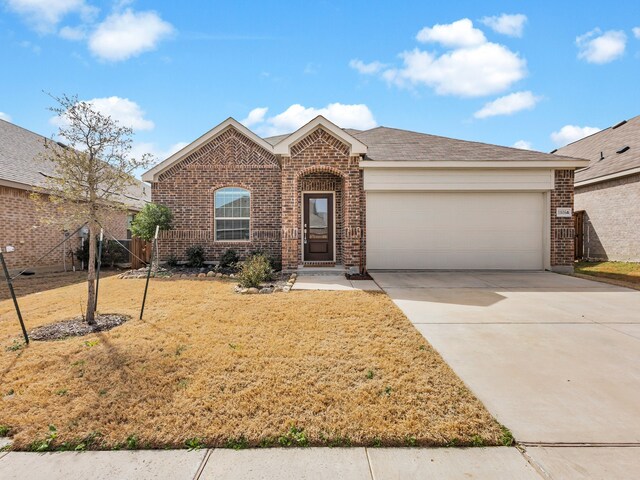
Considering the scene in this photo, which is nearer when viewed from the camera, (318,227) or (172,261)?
(318,227)

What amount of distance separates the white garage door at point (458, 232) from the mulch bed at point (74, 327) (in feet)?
23.8

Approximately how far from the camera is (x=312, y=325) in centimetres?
500

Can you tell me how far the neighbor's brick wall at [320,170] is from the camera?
971cm

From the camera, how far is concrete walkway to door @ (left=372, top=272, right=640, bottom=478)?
8.09 ft

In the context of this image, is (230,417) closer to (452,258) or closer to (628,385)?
(628,385)

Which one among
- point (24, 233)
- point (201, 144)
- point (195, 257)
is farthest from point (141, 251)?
point (201, 144)

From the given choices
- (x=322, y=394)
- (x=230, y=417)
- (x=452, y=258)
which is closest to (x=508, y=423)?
(x=322, y=394)

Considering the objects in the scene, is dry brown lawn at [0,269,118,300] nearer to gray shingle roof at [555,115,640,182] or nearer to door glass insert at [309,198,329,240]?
door glass insert at [309,198,329,240]

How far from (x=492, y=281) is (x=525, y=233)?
3.06 m

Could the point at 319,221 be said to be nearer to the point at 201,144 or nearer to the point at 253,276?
the point at 253,276

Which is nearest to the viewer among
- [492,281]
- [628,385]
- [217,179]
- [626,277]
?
[628,385]

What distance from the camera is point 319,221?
1120cm

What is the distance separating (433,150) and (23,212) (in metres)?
14.2

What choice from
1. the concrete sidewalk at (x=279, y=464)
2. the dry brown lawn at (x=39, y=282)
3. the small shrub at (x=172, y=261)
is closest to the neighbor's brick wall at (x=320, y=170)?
Result: the small shrub at (x=172, y=261)
